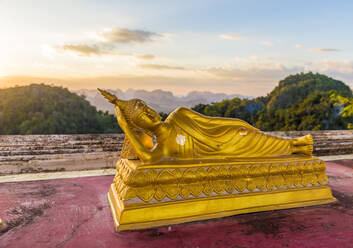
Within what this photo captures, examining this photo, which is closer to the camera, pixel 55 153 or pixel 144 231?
pixel 144 231

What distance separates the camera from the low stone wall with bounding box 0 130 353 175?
131 inches

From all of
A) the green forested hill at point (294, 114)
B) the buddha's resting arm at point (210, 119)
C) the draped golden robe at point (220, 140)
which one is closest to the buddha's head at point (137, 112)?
the draped golden robe at point (220, 140)

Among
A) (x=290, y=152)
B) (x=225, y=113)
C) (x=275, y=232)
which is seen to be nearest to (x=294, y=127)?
(x=225, y=113)

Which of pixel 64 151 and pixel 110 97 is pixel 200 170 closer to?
pixel 110 97

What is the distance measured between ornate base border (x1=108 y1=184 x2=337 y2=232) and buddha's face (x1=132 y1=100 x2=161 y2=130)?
2.09ft

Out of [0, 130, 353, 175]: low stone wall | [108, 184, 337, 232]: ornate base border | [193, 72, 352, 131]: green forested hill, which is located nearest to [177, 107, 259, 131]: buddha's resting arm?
[108, 184, 337, 232]: ornate base border

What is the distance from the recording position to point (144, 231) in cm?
180

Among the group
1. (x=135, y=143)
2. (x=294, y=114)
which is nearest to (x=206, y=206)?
(x=135, y=143)

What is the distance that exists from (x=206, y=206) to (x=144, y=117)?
891mm

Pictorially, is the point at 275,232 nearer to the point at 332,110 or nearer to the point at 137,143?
the point at 137,143

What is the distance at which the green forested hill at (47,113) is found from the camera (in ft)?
38.3

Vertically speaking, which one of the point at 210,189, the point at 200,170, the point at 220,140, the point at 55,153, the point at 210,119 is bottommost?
the point at 55,153

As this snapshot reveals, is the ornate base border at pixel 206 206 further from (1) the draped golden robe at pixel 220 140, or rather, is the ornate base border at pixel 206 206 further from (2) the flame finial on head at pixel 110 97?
(2) the flame finial on head at pixel 110 97

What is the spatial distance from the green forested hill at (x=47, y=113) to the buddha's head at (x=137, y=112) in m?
10.8
